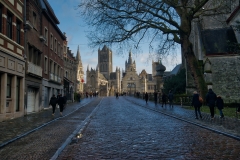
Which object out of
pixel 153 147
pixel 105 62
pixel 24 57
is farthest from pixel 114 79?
pixel 153 147

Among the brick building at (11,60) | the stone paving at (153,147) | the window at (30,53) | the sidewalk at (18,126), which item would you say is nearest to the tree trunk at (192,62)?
the window at (30,53)

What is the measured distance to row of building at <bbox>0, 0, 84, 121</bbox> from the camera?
1429 cm

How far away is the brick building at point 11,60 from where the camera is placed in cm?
1408

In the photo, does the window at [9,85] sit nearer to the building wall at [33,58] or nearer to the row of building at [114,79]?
the building wall at [33,58]

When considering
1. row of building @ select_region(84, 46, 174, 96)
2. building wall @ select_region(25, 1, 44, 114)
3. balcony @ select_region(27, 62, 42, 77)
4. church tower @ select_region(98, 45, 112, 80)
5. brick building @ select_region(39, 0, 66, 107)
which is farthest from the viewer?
church tower @ select_region(98, 45, 112, 80)

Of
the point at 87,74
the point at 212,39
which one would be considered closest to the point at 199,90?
the point at 212,39

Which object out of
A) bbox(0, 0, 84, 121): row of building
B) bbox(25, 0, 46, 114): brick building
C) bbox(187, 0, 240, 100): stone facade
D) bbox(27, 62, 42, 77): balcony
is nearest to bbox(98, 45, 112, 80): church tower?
bbox(187, 0, 240, 100): stone facade

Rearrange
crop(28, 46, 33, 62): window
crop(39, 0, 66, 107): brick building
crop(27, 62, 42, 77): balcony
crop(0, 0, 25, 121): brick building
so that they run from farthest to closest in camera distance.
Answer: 1. crop(39, 0, 66, 107): brick building
2. crop(28, 46, 33, 62): window
3. crop(27, 62, 42, 77): balcony
4. crop(0, 0, 25, 121): brick building

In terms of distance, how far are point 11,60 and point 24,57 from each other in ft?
7.88

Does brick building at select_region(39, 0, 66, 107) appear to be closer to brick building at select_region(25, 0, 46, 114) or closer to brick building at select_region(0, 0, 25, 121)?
brick building at select_region(25, 0, 46, 114)

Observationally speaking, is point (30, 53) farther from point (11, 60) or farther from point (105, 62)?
point (105, 62)

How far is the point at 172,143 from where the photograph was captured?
709cm

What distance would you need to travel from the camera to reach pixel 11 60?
1515cm

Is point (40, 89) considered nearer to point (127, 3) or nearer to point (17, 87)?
point (17, 87)
